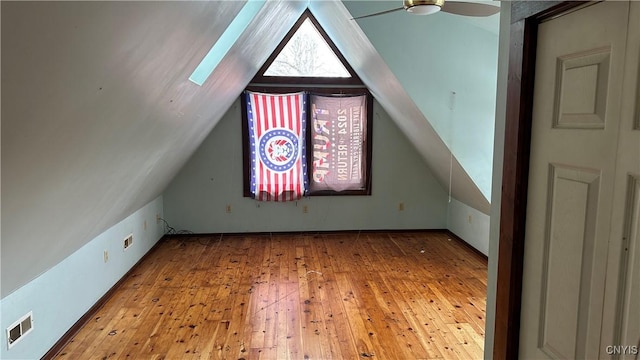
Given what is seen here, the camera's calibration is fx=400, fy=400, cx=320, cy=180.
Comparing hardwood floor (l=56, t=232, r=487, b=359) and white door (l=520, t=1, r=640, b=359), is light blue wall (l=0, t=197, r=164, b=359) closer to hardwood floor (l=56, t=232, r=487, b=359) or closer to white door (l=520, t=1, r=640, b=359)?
hardwood floor (l=56, t=232, r=487, b=359)

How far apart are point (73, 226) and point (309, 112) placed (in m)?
3.17

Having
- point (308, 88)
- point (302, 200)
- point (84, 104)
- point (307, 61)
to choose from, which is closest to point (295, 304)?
point (302, 200)

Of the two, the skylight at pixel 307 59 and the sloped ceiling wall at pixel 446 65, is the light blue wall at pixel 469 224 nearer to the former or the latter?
the sloped ceiling wall at pixel 446 65

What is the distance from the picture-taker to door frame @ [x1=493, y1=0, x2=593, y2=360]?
1046 millimetres

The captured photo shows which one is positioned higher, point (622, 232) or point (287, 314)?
point (622, 232)

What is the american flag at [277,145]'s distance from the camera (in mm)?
4969

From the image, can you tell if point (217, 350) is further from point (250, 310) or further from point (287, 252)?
point (287, 252)

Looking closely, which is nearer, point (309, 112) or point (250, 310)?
point (250, 310)

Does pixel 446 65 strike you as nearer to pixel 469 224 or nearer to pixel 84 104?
pixel 469 224

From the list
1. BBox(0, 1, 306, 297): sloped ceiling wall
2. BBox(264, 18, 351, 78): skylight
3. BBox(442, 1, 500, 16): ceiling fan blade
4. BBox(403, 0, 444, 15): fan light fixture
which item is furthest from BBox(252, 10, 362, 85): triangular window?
BBox(403, 0, 444, 15): fan light fixture

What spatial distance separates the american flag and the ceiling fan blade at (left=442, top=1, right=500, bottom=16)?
292 centimetres

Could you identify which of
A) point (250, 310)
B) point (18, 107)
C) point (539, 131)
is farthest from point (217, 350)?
point (539, 131)

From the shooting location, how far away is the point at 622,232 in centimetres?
79

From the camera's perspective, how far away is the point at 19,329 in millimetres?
2186
